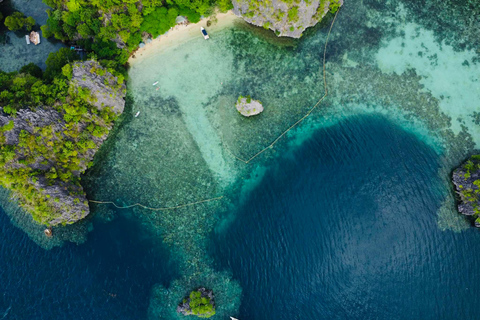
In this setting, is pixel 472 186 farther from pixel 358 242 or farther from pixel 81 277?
pixel 81 277

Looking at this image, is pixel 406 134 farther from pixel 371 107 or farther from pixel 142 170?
pixel 142 170

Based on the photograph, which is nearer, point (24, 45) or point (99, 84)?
point (99, 84)

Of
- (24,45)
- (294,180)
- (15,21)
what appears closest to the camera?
(294,180)

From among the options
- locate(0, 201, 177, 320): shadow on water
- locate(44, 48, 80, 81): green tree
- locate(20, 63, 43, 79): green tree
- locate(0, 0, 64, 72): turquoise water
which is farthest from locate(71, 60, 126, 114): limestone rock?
locate(0, 201, 177, 320): shadow on water

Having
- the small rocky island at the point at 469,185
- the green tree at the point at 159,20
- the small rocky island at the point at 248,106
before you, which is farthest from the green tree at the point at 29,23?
the small rocky island at the point at 469,185

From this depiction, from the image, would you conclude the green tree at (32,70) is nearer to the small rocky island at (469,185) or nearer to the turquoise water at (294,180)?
the turquoise water at (294,180)

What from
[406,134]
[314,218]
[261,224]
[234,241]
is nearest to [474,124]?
[406,134]

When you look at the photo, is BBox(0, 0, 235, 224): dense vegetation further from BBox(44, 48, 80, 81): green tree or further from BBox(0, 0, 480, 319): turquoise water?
BBox(0, 0, 480, 319): turquoise water

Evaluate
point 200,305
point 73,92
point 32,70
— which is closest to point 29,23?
point 32,70
